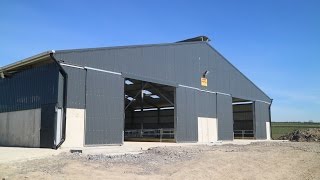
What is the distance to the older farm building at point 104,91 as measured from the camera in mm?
20812

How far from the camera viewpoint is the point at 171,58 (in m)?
29.5

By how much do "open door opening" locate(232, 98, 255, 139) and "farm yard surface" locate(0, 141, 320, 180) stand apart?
26432 mm

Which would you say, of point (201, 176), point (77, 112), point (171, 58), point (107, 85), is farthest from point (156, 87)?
point (201, 176)

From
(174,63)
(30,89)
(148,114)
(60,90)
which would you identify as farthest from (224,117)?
(60,90)

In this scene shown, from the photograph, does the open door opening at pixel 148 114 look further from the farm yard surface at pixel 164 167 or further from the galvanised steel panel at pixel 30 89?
the farm yard surface at pixel 164 167

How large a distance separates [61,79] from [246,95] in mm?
25457

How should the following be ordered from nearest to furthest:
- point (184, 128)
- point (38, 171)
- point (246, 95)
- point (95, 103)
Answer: point (38, 171), point (95, 103), point (184, 128), point (246, 95)

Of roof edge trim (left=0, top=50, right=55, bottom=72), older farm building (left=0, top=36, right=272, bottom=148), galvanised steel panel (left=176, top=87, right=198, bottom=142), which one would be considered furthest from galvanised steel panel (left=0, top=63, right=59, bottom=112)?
galvanised steel panel (left=176, top=87, right=198, bottom=142)

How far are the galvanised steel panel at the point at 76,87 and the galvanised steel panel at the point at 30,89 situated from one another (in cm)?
74

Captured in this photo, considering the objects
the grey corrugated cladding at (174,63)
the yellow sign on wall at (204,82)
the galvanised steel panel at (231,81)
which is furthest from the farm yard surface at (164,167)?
the galvanised steel panel at (231,81)

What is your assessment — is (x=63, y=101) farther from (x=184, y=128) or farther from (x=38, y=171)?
(x=184, y=128)

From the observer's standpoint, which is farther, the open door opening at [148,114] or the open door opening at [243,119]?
the open door opening at [243,119]

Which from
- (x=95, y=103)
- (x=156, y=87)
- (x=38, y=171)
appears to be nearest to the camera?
(x=38, y=171)

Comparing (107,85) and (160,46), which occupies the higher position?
(160,46)
